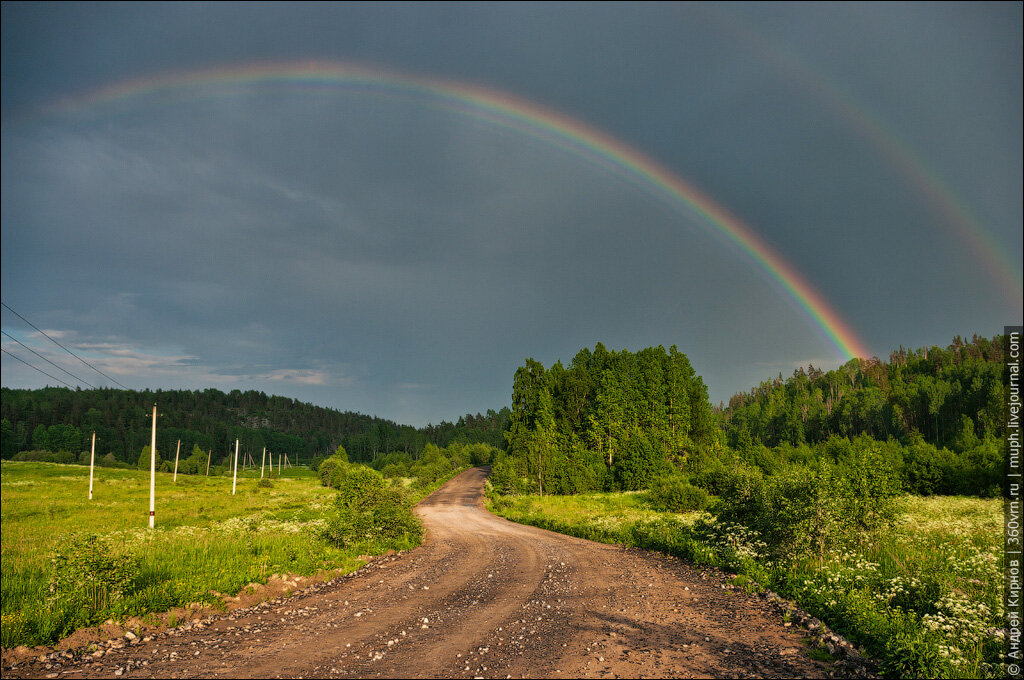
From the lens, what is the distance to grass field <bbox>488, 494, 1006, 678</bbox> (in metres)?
8.59

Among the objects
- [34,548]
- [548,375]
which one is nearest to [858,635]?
[34,548]

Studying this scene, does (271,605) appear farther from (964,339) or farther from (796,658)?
(964,339)

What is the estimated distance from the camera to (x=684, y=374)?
6706 centimetres

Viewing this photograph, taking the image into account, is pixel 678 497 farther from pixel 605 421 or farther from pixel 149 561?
pixel 149 561

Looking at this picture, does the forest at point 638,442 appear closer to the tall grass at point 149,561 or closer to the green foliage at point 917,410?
the green foliage at point 917,410

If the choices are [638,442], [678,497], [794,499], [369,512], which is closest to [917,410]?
[638,442]

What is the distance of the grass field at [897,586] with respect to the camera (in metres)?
8.59

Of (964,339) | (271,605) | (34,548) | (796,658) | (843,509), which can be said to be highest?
(964,339)

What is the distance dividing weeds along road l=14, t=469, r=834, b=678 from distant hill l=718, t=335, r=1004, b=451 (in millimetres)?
73820

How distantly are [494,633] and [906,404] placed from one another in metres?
156

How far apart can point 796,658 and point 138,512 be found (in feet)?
166

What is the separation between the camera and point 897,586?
12094 mm

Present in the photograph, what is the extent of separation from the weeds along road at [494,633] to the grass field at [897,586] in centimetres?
119

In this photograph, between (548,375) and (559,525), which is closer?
(559,525)
